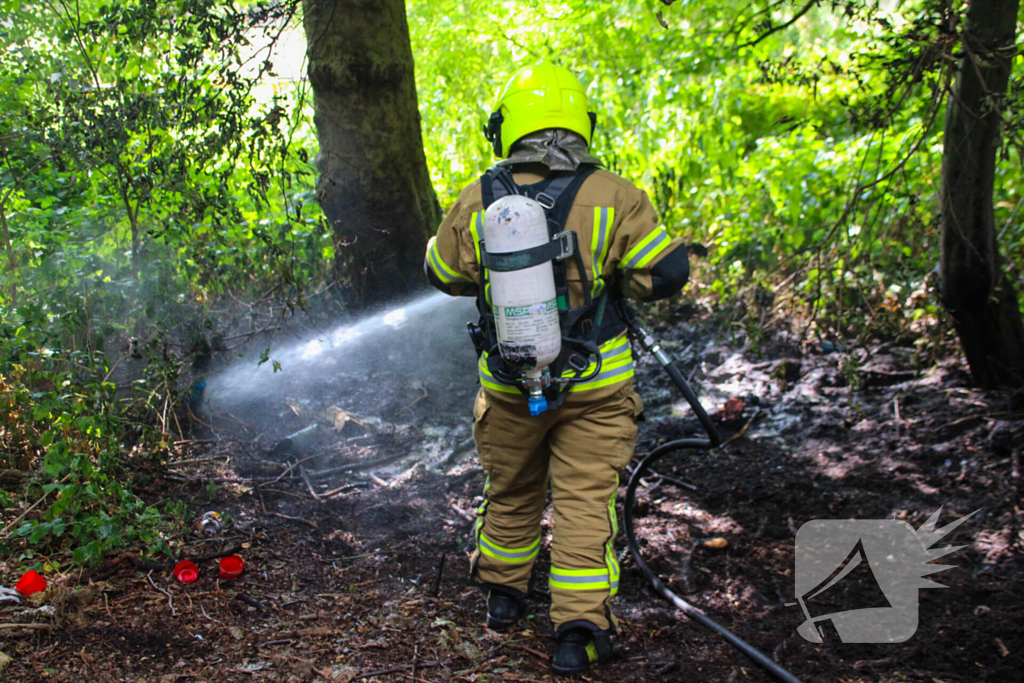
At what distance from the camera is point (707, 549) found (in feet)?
10.3

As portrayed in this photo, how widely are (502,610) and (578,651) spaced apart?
15.1 inches

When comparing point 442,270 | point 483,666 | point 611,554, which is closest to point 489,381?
point 442,270

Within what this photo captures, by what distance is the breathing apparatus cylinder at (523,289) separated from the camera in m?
2.18

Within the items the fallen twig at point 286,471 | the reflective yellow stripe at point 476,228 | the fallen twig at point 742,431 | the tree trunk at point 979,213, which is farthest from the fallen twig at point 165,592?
the tree trunk at point 979,213

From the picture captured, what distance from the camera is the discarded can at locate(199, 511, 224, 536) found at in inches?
113

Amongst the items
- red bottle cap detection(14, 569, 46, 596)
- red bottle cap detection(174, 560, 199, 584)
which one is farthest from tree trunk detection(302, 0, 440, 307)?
red bottle cap detection(14, 569, 46, 596)

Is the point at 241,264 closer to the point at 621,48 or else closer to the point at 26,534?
the point at 26,534

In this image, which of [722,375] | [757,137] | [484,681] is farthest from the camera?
[757,137]

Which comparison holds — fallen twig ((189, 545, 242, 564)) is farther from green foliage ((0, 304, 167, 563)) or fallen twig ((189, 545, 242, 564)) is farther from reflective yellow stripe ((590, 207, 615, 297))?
reflective yellow stripe ((590, 207, 615, 297))

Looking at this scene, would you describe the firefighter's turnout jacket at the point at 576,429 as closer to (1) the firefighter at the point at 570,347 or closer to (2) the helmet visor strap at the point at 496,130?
(1) the firefighter at the point at 570,347

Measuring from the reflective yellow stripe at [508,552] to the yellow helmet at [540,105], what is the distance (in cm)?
153

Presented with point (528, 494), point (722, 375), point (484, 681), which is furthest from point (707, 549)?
point (722, 375)

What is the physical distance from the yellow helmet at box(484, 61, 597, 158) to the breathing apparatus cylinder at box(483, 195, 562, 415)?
409 millimetres

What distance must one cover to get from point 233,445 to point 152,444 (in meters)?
0.51
